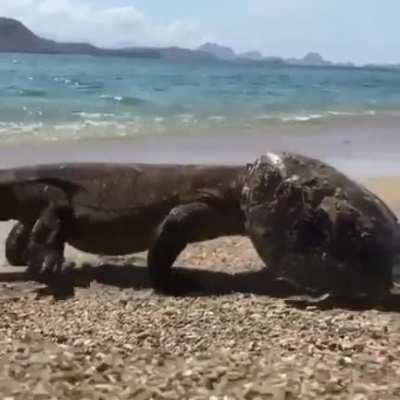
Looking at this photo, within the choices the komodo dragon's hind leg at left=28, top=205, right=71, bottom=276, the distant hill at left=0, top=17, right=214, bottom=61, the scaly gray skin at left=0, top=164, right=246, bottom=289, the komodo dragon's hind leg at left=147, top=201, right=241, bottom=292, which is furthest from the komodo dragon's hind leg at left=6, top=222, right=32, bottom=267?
the distant hill at left=0, top=17, right=214, bottom=61

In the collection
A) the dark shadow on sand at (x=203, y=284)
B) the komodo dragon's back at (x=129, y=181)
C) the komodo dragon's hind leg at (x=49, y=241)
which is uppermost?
the komodo dragon's back at (x=129, y=181)

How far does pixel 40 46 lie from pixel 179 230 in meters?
124

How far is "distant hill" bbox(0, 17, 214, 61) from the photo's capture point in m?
122

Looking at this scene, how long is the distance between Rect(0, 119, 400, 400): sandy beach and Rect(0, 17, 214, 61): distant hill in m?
115

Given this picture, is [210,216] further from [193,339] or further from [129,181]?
[193,339]

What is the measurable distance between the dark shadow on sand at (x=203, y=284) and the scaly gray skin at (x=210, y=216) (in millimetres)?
110

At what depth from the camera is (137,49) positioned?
500ft

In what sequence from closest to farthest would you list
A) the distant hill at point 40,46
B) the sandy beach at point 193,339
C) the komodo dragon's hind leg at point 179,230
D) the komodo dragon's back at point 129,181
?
the sandy beach at point 193,339
the komodo dragon's hind leg at point 179,230
the komodo dragon's back at point 129,181
the distant hill at point 40,46

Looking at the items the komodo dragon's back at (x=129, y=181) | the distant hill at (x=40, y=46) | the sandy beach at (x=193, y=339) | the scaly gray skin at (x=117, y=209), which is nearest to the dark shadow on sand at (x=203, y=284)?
the sandy beach at (x=193, y=339)

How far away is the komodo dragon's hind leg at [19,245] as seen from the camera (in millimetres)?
8219

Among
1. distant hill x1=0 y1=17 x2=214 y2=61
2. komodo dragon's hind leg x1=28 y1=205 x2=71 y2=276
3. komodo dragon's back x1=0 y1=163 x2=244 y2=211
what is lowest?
komodo dragon's hind leg x1=28 y1=205 x2=71 y2=276

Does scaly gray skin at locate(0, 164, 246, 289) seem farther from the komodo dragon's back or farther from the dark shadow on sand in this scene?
the dark shadow on sand

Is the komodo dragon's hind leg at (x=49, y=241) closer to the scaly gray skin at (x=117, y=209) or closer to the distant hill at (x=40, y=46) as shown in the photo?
the scaly gray skin at (x=117, y=209)

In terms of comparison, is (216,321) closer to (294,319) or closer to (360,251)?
(294,319)
